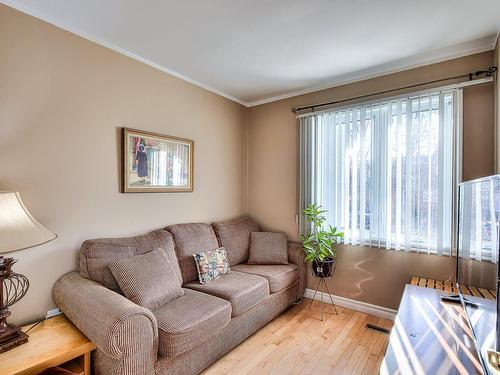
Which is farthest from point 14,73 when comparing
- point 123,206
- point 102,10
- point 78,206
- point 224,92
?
point 224,92

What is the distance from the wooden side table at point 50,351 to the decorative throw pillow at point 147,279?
1.22ft

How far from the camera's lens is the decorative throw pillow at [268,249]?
10.4 ft

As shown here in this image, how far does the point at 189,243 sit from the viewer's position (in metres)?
2.71

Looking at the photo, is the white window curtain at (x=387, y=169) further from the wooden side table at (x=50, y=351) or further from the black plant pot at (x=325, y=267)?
the wooden side table at (x=50, y=351)

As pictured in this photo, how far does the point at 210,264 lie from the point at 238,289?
17.3 inches

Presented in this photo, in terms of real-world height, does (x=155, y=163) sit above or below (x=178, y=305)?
above

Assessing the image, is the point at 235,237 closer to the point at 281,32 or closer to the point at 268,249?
the point at 268,249

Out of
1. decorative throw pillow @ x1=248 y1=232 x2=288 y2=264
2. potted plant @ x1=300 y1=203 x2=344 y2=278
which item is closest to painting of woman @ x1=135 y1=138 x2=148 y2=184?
decorative throw pillow @ x1=248 y1=232 x2=288 y2=264

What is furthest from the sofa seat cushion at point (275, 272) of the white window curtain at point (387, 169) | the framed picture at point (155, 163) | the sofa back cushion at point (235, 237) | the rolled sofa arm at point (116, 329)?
the rolled sofa arm at point (116, 329)

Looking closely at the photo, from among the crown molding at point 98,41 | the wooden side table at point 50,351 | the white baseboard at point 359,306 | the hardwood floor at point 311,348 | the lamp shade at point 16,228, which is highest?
the crown molding at point 98,41

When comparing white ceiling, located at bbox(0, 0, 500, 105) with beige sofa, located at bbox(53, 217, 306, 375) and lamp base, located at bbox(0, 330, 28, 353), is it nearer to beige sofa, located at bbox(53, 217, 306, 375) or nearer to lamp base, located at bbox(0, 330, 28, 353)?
beige sofa, located at bbox(53, 217, 306, 375)

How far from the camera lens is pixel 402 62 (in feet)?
8.57

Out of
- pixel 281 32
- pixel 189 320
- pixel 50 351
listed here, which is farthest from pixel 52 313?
pixel 281 32

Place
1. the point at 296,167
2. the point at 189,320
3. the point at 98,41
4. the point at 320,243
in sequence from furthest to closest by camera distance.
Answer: the point at 296,167 → the point at 320,243 → the point at 98,41 → the point at 189,320
